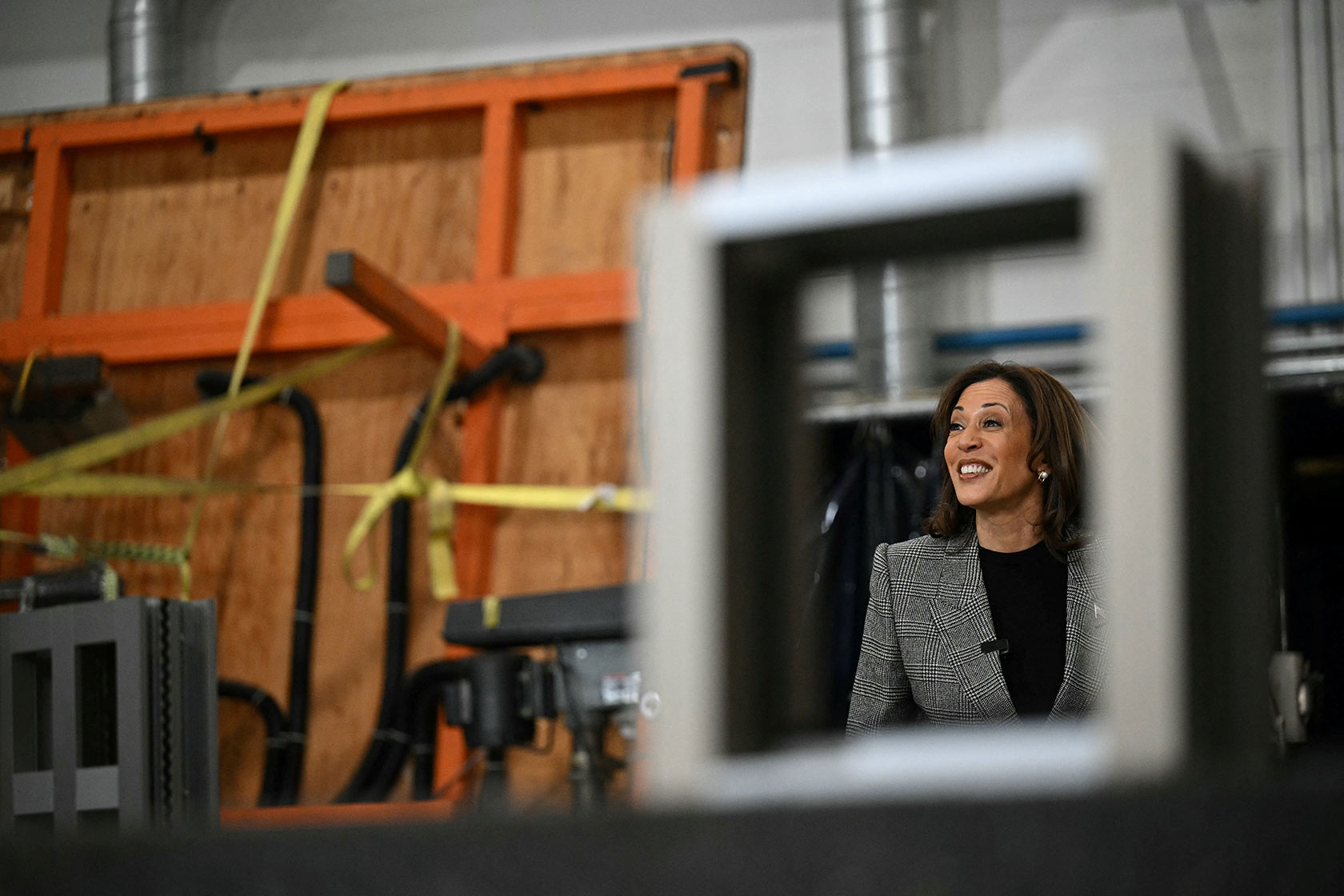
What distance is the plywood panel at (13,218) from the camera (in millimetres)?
3637

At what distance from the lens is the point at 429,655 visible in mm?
3191

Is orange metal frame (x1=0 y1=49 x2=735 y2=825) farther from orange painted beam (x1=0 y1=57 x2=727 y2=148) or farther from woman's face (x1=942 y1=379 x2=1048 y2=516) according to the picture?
woman's face (x1=942 y1=379 x2=1048 y2=516)

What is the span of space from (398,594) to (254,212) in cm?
106

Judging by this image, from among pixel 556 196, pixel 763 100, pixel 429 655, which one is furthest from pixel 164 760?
pixel 763 100

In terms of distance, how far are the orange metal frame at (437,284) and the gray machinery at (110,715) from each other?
110cm

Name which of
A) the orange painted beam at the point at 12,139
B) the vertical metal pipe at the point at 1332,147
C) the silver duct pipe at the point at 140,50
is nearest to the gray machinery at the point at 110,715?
the orange painted beam at the point at 12,139

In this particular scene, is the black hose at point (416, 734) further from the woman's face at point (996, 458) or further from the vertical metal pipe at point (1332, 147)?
the vertical metal pipe at point (1332, 147)

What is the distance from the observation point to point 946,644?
1979 mm

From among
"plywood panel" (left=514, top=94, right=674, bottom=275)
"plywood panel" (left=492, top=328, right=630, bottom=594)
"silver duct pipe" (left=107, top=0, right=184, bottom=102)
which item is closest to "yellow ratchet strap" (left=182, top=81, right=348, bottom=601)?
"plywood panel" (left=514, top=94, right=674, bottom=275)

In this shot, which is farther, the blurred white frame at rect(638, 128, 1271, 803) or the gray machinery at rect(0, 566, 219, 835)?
the gray machinery at rect(0, 566, 219, 835)

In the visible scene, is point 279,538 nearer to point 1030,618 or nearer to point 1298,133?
point 1030,618

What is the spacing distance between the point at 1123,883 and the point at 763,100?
5205 millimetres

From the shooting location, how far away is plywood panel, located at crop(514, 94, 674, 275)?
3291 mm

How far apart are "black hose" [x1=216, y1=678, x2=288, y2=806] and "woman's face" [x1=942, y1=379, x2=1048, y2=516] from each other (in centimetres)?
176
